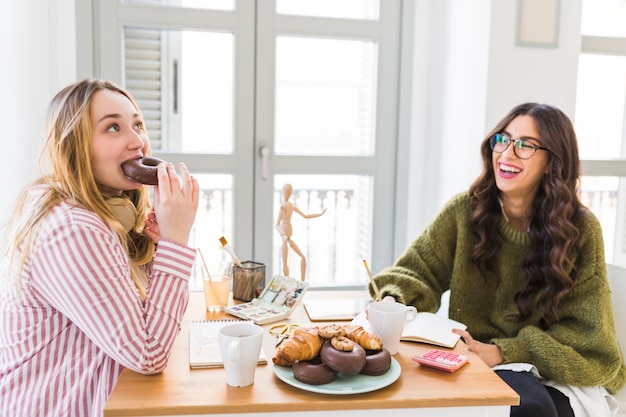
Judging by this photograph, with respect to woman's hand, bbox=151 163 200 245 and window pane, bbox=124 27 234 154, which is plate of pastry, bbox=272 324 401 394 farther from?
window pane, bbox=124 27 234 154

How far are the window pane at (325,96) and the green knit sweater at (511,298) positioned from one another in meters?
1.01

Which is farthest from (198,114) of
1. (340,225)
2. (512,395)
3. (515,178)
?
(512,395)

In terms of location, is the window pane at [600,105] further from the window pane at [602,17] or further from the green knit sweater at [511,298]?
the green knit sweater at [511,298]

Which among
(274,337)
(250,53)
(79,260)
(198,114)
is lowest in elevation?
(274,337)

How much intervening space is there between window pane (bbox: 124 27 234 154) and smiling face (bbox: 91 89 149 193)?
1322mm

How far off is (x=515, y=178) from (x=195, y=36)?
155cm

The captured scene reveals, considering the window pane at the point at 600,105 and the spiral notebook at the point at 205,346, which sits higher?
the window pane at the point at 600,105

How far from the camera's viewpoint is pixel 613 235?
2797 mm

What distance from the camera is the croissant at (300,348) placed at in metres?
1.07

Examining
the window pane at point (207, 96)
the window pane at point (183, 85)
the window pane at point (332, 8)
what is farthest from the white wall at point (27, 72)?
the window pane at point (332, 8)

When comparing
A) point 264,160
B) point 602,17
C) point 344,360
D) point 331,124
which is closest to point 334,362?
point 344,360

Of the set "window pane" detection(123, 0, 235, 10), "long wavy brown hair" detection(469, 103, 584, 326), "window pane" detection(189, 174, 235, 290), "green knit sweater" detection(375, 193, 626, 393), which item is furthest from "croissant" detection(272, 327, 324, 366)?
"window pane" detection(123, 0, 235, 10)

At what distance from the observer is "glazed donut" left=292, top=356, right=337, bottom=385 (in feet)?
3.39

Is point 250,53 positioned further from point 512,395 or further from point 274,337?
point 512,395
